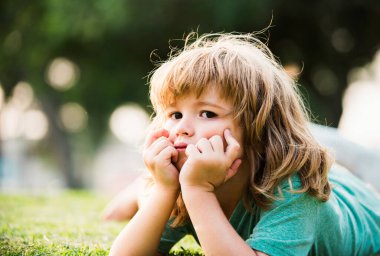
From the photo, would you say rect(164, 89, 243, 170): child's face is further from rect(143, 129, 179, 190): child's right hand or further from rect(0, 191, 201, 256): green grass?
rect(0, 191, 201, 256): green grass

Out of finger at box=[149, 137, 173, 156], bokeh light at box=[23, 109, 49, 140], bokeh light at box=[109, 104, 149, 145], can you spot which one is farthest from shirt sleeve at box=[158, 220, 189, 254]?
bokeh light at box=[23, 109, 49, 140]

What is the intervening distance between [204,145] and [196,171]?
121 mm

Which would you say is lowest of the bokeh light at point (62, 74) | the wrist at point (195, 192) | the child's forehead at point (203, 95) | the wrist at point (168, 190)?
the wrist at point (195, 192)

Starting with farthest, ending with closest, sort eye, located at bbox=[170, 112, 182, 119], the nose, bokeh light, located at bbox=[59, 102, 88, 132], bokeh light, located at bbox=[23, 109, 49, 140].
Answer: bokeh light, located at bbox=[59, 102, 88, 132] → bokeh light, located at bbox=[23, 109, 49, 140] → eye, located at bbox=[170, 112, 182, 119] → the nose

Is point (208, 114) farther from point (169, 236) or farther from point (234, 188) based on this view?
point (169, 236)

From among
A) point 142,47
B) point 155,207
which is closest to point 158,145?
point 155,207

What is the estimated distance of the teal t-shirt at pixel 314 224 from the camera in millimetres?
2189

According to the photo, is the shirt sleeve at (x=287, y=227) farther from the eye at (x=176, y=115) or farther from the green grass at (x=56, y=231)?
the green grass at (x=56, y=231)

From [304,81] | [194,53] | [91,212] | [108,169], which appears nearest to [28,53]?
[304,81]

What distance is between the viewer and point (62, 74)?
22.5 m

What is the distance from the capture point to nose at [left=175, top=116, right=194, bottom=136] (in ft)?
7.61

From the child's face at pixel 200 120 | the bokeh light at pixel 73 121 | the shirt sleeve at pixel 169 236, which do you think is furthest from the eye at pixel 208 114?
the bokeh light at pixel 73 121

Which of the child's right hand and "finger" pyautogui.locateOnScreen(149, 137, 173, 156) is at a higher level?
"finger" pyautogui.locateOnScreen(149, 137, 173, 156)

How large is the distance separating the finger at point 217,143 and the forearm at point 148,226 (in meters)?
0.32
